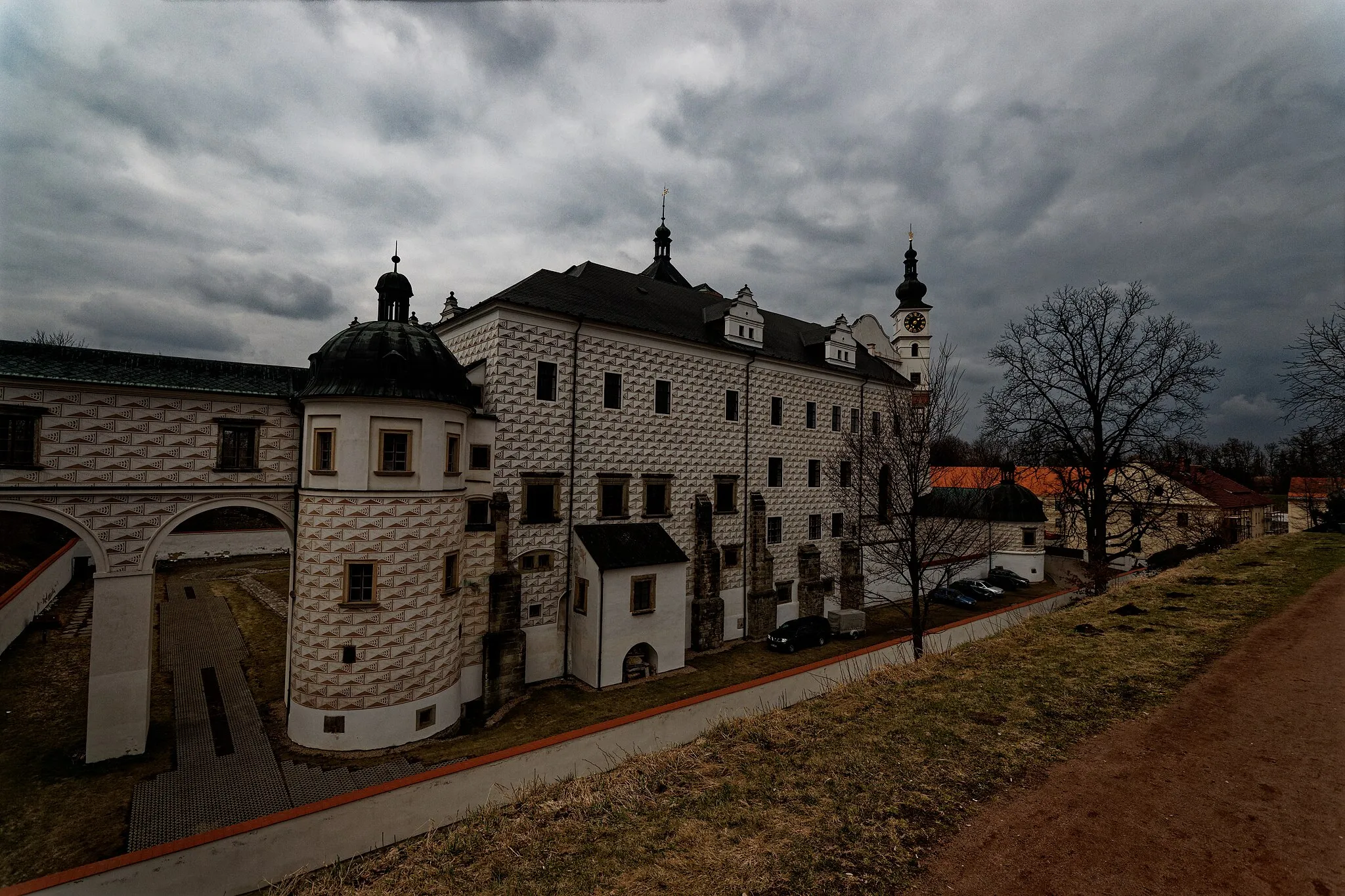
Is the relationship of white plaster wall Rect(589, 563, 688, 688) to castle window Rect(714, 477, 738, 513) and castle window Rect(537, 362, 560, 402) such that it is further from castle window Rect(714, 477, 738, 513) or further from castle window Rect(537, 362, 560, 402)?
castle window Rect(537, 362, 560, 402)

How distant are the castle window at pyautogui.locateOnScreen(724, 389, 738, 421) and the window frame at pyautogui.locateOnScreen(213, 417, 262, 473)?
598 inches

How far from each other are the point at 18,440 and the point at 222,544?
2860cm

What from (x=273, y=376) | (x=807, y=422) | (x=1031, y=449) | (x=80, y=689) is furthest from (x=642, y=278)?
(x=80, y=689)

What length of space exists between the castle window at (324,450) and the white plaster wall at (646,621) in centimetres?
798

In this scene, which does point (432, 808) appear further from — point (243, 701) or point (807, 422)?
point (807, 422)

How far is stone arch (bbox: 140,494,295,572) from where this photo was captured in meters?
12.8

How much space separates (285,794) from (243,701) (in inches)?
221

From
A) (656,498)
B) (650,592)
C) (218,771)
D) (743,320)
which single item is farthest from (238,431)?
(743,320)

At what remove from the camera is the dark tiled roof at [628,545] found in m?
17.6

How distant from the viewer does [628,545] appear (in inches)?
727

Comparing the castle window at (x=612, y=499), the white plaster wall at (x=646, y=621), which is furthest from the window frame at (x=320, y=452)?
the white plaster wall at (x=646, y=621)

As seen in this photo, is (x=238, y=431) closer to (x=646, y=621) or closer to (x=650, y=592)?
(x=650, y=592)

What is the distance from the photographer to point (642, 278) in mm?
24391

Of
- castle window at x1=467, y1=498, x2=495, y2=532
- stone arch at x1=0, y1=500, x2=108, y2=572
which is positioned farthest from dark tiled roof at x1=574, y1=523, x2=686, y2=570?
stone arch at x1=0, y1=500, x2=108, y2=572
